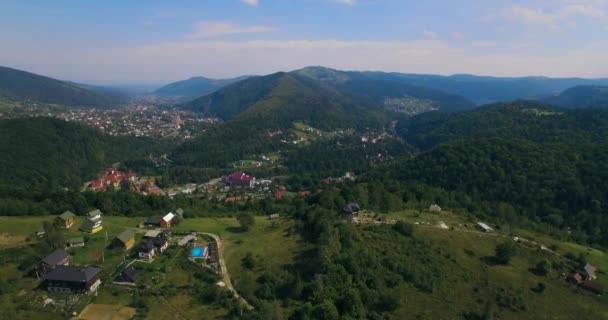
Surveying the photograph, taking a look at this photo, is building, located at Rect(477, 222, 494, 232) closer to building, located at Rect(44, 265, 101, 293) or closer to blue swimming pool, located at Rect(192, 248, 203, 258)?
blue swimming pool, located at Rect(192, 248, 203, 258)

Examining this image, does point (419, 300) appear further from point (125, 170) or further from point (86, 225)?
point (125, 170)

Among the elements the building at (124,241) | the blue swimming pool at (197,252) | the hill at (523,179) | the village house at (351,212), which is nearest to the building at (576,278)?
the hill at (523,179)

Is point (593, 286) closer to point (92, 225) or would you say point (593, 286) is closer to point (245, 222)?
point (245, 222)

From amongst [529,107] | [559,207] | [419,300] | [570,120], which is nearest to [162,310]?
[419,300]

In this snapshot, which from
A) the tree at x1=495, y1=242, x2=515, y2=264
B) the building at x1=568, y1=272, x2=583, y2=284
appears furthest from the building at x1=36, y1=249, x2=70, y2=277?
the building at x1=568, y1=272, x2=583, y2=284

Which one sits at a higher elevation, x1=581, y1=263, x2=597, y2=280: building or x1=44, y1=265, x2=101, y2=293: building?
x1=44, y1=265, x2=101, y2=293: building

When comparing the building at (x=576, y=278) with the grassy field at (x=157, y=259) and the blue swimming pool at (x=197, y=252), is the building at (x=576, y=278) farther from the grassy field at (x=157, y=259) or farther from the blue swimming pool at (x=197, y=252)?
the blue swimming pool at (x=197, y=252)

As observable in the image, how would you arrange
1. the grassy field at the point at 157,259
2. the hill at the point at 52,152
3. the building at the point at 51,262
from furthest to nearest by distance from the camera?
the hill at the point at 52,152
the building at the point at 51,262
the grassy field at the point at 157,259
